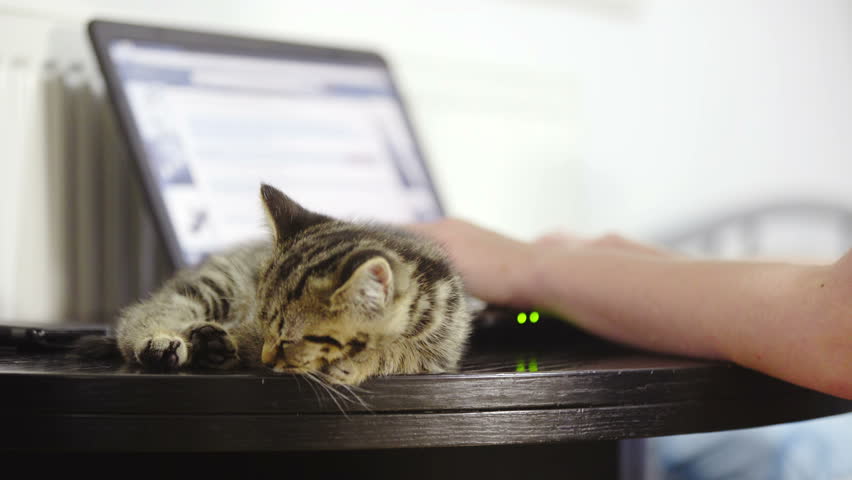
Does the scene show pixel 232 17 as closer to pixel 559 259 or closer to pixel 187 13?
pixel 187 13

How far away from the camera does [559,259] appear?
80cm

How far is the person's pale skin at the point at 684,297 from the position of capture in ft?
1.94

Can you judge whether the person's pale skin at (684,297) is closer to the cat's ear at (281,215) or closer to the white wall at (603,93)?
the cat's ear at (281,215)

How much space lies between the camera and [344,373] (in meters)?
0.54

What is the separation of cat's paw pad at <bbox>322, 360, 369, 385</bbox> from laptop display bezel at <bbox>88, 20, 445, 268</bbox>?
0.57 m

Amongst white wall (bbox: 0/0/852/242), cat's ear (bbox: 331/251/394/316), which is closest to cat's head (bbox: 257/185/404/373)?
cat's ear (bbox: 331/251/394/316)

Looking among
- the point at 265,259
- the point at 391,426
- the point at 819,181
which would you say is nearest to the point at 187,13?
the point at 265,259

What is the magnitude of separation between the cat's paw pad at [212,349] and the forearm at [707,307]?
336 mm

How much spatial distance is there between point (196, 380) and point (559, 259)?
1.38ft

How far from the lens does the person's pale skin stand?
0.59 m

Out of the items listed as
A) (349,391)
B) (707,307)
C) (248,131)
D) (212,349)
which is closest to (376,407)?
(349,391)

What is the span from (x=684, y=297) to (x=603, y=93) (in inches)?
51.2

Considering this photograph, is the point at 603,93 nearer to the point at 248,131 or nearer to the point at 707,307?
the point at 248,131

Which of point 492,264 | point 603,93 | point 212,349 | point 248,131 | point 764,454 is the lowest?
point 764,454
